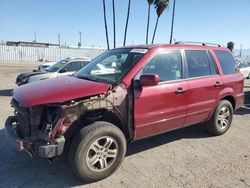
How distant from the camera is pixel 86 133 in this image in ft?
11.4

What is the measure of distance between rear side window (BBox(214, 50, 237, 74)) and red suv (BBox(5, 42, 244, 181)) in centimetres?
19

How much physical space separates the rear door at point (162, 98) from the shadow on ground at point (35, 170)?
70 centimetres

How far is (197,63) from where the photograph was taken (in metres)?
5.01

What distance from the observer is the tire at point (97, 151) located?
11.4ft

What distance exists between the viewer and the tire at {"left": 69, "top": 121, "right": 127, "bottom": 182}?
3.46 m

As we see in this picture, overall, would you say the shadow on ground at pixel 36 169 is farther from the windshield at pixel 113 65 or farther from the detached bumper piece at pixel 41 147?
the windshield at pixel 113 65

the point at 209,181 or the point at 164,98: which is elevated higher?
the point at 164,98

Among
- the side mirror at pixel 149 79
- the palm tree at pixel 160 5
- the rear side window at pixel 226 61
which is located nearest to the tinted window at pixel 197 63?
the rear side window at pixel 226 61

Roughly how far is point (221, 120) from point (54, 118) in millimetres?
3703

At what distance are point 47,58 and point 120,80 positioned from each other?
3953 centimetres

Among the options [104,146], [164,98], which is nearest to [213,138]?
[164,98]

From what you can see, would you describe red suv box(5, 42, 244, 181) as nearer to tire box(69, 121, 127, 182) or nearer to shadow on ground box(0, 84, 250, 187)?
tire box(69, 121, 127, 182)

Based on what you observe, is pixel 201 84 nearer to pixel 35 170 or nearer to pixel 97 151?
pixel 97 151

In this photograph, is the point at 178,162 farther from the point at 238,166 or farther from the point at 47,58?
the point at 47,58
